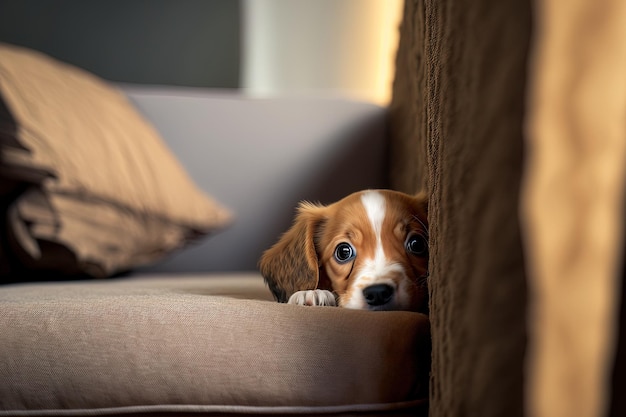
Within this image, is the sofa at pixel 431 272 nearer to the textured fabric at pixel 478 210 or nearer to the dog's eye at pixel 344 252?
the textured fabric at pixel 478 210

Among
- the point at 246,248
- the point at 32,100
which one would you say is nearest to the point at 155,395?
the point at 32,100

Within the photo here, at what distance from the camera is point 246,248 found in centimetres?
176

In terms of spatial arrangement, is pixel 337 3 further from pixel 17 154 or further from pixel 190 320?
pixel 190 320

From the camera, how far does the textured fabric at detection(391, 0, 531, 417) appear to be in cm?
46

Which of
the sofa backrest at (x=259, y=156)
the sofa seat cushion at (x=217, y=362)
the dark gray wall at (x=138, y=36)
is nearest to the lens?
the sofa seat cushion at (x=217, y=362)

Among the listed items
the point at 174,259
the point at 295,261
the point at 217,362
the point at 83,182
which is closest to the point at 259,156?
the point at 174,259

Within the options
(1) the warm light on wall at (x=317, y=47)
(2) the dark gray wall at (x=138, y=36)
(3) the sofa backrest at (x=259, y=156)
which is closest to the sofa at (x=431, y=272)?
(3) the sofa backrest at (x=259, y=156)

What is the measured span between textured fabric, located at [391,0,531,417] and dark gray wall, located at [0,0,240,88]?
236 cm

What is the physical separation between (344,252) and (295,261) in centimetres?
9

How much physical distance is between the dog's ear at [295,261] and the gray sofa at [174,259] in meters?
0.05

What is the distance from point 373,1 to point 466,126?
263 centimetres

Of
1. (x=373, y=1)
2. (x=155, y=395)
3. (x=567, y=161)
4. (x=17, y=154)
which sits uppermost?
(x=373, y=1)

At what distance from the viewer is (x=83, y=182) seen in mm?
1340

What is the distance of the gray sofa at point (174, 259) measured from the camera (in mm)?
754
